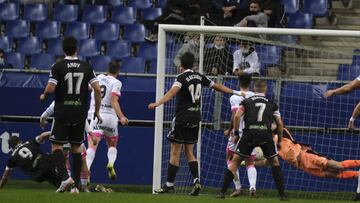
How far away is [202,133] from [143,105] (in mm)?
1445

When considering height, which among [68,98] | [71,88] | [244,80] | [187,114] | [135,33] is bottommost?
[187,114]

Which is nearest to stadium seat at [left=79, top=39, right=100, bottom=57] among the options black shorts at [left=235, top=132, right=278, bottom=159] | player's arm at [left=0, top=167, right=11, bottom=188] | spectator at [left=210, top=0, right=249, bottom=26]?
spectator at [left=210, top=0, right=249, bottom=26]

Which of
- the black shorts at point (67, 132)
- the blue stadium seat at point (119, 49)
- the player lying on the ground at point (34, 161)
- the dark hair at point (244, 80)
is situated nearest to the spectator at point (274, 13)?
the blue stadium seat at point (119, 49)

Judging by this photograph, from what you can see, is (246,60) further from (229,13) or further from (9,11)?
→ (9,11)

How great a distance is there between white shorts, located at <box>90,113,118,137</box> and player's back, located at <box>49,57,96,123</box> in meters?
2.65

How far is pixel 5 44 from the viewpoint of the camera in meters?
23.6

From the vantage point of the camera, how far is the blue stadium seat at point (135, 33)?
76.3 feet

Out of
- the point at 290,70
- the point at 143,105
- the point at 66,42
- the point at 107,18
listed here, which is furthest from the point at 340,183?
the point at 107,18

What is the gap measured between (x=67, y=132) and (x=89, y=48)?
8904 millimetres

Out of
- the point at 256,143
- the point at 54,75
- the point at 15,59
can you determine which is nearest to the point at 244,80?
the point at 256,143

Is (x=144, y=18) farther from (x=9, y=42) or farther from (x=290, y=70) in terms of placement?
(x=290, y=70)

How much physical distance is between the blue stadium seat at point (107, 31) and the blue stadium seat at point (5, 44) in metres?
1.92

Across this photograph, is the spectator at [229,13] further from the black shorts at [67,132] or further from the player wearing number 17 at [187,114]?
the black shorts at [67,132]

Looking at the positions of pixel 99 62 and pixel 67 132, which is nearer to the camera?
pixel 67 132
